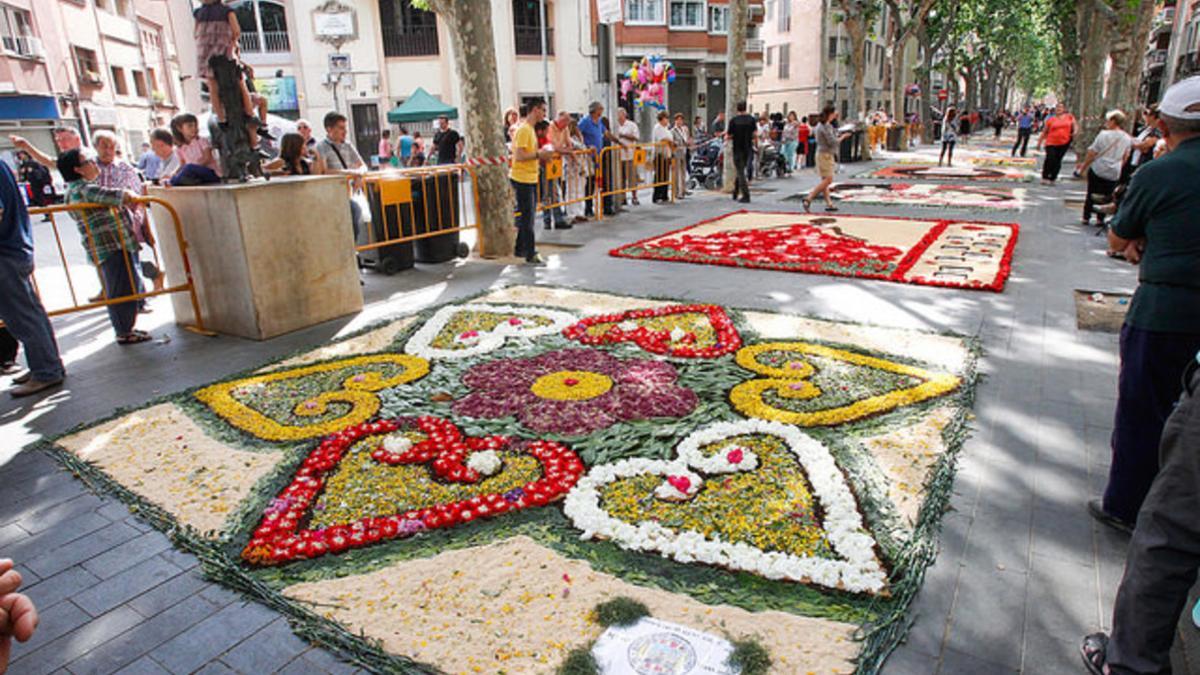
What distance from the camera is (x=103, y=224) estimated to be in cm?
661

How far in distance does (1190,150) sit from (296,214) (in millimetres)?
6791

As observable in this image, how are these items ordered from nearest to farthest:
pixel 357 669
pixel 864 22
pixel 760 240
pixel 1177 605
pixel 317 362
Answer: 1. pixel 1177 605
2. pixel 357 669
3. pixel 317 362
4. pixel 760 240
5. pixel 864 22

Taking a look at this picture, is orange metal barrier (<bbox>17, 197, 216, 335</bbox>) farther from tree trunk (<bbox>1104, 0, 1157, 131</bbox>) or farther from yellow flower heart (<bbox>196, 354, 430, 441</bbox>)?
tree trunk (<bbox>1104, 0, 1157, 131</bbox>)

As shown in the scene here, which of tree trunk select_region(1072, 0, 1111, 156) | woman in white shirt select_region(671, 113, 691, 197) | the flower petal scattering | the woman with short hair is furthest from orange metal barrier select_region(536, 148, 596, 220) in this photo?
tree trunk select_region(1072, 0, 1111, 156)

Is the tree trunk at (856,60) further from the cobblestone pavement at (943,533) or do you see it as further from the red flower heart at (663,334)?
the red flower heart at (663,334)

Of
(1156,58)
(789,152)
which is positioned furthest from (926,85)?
(1156,58)

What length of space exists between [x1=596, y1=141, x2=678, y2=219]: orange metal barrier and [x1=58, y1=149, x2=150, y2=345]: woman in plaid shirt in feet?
27.8

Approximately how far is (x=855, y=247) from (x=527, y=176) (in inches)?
191

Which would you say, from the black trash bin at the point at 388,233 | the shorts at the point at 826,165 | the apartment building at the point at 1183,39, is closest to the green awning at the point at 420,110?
the shorts at the point at 826,165

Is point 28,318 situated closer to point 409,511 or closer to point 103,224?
point 103,224

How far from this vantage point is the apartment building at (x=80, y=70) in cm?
2817

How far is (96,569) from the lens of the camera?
11.0 ft

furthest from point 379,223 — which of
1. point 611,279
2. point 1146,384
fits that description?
point 1146,384

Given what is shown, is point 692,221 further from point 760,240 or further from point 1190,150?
point 1190,150
